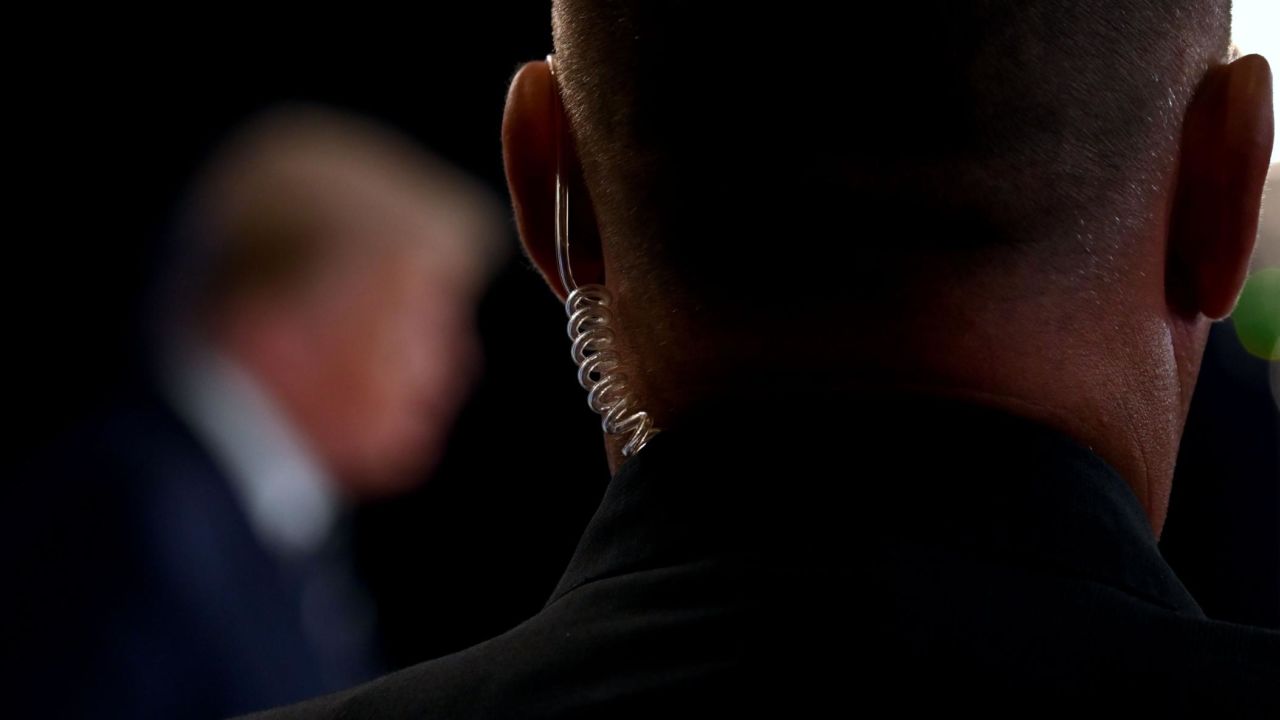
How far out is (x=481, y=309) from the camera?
12.3ft

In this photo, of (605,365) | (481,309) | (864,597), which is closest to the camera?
(864,597)

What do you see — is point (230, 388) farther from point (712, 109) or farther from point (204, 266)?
point (712, 109)

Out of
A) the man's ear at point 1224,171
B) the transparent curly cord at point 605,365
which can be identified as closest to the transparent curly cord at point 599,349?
the transparent curly cord at point 605,365

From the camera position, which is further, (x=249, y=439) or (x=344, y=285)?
(x=344, y=285)

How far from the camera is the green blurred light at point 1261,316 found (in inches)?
85.9

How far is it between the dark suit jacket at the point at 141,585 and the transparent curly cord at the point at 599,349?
112 centimetres

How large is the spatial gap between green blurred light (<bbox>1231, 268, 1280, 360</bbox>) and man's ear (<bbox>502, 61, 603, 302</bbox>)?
1700 mm

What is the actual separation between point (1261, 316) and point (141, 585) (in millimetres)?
1992

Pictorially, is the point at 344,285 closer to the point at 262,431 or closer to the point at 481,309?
the point at 262,431

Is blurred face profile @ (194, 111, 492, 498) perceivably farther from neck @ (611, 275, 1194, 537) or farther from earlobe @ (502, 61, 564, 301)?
neck @ (611, 275, 1194, 537)

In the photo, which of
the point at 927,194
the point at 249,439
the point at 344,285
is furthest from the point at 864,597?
the point at 344,285

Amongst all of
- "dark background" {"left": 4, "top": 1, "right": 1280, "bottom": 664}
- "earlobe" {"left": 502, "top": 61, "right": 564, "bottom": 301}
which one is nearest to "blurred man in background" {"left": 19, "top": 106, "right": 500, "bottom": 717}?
"dark background" {"left": 4, "top": 1, "right": 1280, "bottom": 664}

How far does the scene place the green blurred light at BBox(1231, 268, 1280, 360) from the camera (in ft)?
7.16

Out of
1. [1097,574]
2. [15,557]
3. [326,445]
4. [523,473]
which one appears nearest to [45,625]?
[15,557]
